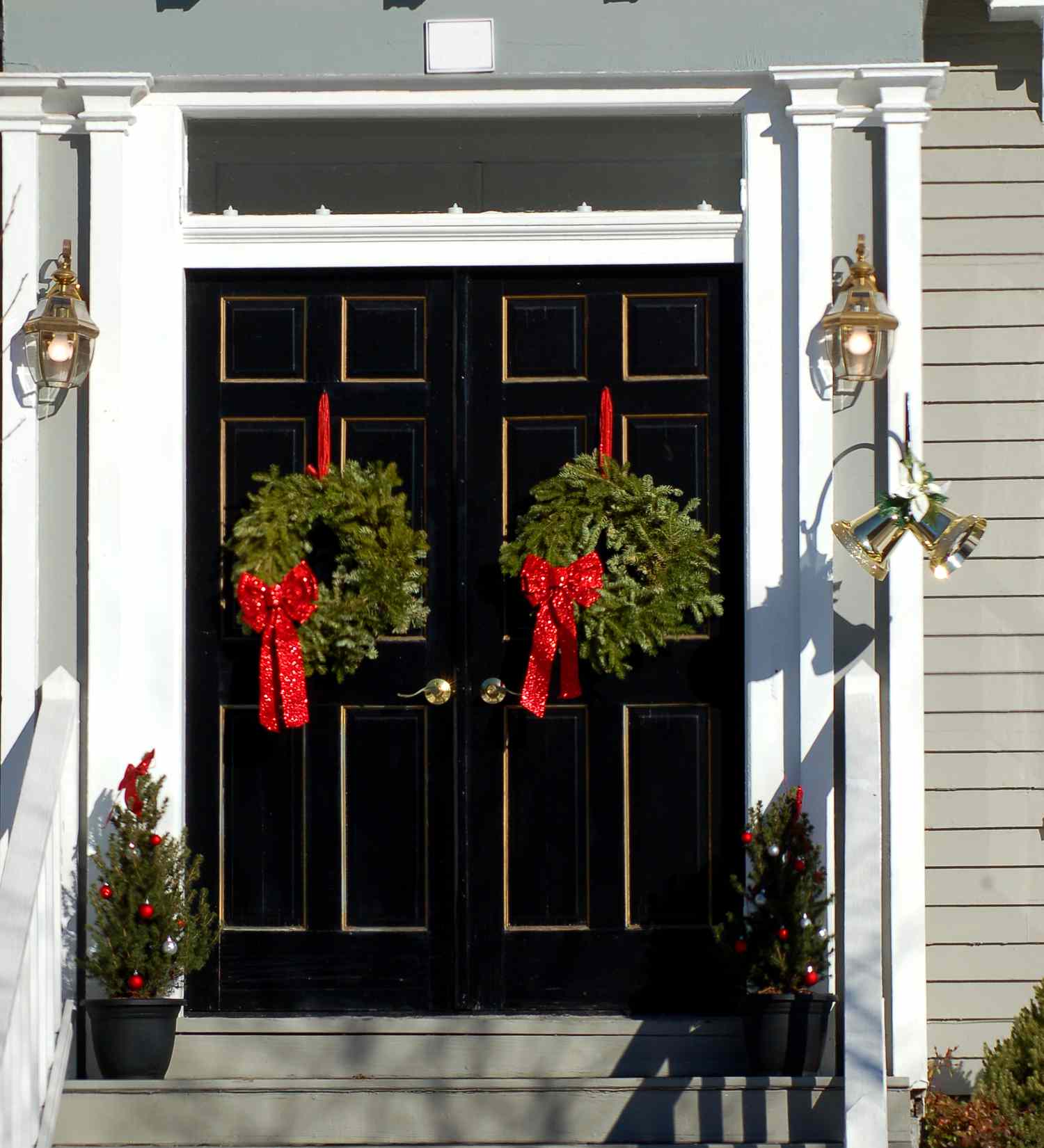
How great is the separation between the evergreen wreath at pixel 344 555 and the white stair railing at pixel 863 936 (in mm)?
1407

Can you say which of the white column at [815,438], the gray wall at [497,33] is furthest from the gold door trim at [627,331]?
the gray wall at [497,33]

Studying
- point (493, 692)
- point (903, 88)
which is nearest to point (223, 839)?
point (493, 692)

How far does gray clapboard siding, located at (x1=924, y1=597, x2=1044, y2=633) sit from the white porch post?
2.48 metres

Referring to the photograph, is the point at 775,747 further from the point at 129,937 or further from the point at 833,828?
the point at 129,937

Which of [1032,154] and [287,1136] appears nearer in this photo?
[287,1136]

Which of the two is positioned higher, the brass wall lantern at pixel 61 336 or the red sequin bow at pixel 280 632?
the brass wall lantern at pixel 61 336

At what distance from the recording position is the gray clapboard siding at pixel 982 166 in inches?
213

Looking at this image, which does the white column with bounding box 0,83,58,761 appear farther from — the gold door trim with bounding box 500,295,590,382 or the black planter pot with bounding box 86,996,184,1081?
the gold door trim with bounding box 500,295,590,382

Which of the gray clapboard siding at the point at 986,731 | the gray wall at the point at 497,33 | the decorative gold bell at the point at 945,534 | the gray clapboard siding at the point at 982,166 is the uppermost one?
the gray wall at the point at 497,33

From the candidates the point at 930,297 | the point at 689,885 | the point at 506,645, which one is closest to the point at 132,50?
the point at 506,645

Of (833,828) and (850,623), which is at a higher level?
(850,623)

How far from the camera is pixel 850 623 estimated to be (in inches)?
204

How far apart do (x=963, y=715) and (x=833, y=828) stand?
1.96 ft

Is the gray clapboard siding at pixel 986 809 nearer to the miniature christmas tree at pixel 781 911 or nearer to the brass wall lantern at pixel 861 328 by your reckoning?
the miniature christmas tree at pixel 781 911
